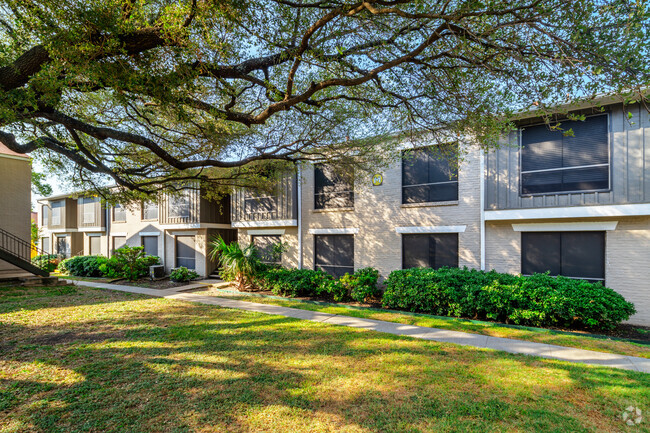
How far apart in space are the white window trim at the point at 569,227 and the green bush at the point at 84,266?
73.6 ft

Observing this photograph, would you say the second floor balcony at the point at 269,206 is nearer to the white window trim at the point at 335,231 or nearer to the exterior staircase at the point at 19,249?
the white window trim at the point at 335,231

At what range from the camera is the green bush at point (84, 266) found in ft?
64.4

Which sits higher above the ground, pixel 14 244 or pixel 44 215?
pixel 44 215

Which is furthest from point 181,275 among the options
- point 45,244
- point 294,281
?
point 45,244

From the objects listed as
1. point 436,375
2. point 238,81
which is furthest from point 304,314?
point 238,81

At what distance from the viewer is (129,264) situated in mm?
17016

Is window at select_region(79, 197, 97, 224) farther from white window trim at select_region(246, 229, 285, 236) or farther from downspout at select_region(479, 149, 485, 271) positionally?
downspout at select_region(479, 149, 485, 271)

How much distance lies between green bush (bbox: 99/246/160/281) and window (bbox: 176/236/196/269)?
145cm

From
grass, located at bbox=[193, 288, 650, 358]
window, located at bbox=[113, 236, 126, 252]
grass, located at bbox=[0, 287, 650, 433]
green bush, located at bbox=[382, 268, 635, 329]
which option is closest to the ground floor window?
window, located at bbox=[113, 236, 126, 252]

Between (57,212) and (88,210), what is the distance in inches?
172

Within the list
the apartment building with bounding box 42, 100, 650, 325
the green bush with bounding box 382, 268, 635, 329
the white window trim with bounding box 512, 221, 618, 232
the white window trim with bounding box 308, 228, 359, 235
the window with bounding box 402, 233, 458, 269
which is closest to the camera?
the green bush with bounding box 382, 268, 635, 329

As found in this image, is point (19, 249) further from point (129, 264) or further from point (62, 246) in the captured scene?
point (62, 246)

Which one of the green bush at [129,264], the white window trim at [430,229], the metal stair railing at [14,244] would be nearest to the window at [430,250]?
the white window trim at [430,229]

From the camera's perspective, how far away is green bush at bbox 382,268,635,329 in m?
7.63
